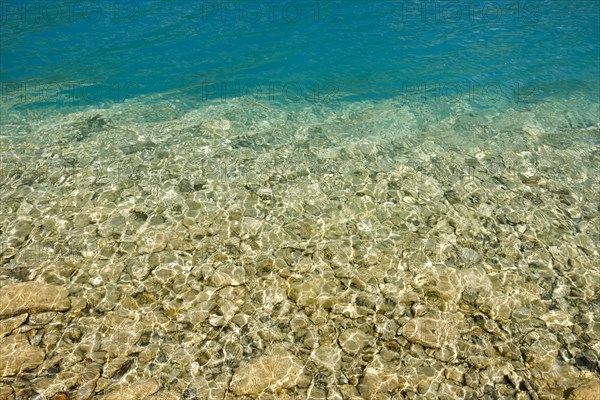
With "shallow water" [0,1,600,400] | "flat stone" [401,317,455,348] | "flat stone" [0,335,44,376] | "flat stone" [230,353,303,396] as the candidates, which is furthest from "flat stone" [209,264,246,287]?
"flat stone" [401,317,455,348]

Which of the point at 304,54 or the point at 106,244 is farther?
the point at 304,54

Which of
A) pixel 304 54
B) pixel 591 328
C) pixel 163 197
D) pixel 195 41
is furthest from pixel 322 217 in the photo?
pixel 195 41

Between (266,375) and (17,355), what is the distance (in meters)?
4.13

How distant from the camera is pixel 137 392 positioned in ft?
19.8

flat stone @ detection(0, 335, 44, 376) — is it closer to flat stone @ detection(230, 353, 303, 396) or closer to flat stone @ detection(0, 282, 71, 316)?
flat stone @ detection(0, 282, 71, 316)

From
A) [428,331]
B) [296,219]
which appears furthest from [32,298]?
[428,331]

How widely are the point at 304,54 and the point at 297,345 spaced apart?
1452 centimetres

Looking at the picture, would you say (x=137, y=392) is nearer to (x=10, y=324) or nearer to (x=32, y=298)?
(x=10, y=324)

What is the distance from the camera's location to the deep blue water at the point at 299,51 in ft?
51.5

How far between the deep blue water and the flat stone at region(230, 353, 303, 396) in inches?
432

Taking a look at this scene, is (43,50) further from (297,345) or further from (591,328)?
(591,328)

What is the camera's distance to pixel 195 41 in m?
18.4

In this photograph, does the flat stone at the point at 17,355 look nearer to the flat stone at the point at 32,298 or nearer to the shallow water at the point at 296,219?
the shallow water at the point at 296,219

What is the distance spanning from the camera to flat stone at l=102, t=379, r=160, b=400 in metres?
5.97
